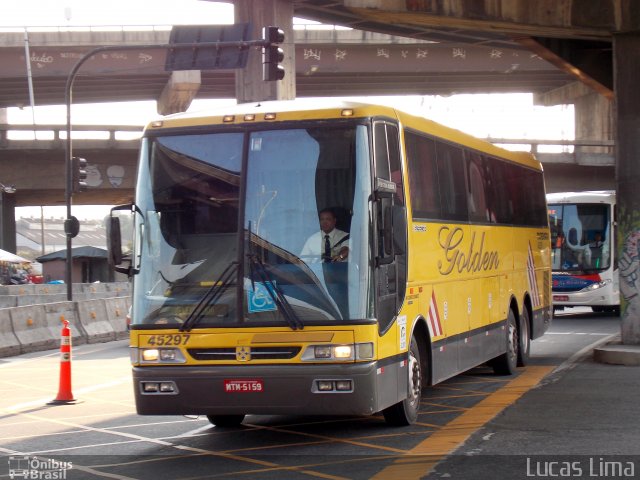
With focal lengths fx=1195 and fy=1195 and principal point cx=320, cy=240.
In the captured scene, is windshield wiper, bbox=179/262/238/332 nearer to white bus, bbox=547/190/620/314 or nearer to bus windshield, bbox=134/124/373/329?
bus windshield, bbox=134/124/373/329

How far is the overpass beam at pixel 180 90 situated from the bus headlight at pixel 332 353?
4282 centimetres

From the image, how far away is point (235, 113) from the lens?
11023 mm

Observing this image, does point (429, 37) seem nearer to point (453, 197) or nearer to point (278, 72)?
point (278, 72)

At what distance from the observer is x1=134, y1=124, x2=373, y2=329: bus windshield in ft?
33.8

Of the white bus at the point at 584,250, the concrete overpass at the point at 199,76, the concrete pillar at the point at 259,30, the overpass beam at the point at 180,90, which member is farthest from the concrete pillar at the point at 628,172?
the overpass beam at the point at 180,90

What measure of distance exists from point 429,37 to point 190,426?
24.4 meters

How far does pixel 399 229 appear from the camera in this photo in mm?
10773

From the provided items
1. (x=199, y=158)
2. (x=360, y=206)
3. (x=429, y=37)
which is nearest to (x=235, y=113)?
(x=199, y=158)

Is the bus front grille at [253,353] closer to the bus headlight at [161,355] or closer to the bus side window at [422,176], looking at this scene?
the bus headlight at [161,355]

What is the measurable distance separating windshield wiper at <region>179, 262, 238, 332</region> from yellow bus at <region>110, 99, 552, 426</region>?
12 mm

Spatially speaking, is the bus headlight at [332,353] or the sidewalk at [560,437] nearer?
the sidewalk at [560,437]

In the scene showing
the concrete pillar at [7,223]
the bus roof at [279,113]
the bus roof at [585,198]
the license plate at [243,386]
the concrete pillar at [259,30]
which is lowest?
the license plate at [243,386]

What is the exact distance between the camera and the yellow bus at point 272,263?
33.6ft

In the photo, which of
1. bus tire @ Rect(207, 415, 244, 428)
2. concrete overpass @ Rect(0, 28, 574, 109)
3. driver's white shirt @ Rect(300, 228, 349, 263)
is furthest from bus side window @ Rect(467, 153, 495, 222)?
concrete overpass @ Rect(0, 28, 574, 109)
